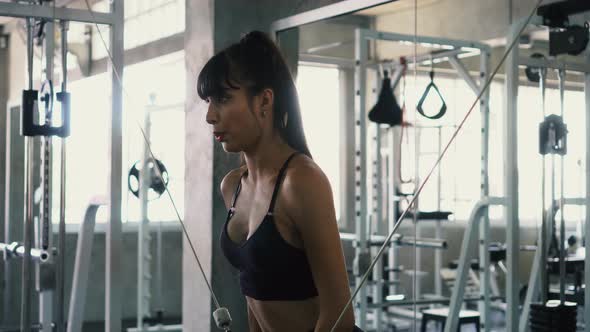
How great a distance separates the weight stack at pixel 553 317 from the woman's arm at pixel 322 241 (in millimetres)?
987

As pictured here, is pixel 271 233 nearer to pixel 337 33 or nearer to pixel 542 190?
pixel 542 190

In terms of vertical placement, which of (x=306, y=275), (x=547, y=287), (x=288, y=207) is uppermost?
(x=288, y=207)

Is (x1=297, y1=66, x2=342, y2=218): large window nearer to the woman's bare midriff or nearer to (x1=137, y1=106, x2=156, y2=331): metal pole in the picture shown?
(x1=137, y1=106, x2=156, y2=331): metal pole

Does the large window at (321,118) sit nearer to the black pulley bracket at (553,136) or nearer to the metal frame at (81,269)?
the metal frame at (81,269)

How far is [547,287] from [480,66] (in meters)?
0.79

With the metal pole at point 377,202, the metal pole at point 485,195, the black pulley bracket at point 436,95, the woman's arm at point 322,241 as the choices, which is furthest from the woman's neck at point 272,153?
the metal pole at point 377,202

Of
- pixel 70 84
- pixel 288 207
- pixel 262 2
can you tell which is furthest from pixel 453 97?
pixel 70 84

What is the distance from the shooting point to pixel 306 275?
1450 millimetres

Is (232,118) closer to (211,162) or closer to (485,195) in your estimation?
(485,195)

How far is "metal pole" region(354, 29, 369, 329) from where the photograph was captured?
397 centimetres

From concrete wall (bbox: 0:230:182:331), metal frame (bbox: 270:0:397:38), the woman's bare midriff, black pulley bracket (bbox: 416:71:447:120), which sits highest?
metal frame (bbox: 270:0:397:38)

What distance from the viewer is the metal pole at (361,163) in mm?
3967

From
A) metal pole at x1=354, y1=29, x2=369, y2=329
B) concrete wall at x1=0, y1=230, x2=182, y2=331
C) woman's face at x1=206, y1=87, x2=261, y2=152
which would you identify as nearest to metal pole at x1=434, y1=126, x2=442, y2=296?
metal pole at x1=354, y1=29, x2=369, y2=329

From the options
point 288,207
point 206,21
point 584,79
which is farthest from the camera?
point 206,21
